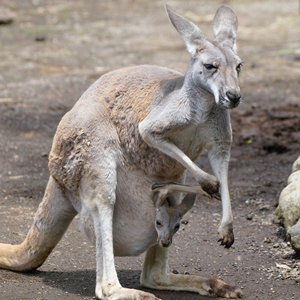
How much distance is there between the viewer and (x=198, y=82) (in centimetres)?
335

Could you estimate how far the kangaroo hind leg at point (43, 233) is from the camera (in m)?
3.96

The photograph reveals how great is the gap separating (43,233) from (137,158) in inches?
34.8

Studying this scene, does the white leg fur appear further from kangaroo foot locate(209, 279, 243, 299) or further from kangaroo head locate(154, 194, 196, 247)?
kangaroo head locate(154, 194, 196, 247)

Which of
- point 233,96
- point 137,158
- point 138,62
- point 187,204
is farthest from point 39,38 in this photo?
point 233,96

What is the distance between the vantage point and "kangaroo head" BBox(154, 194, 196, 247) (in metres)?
3.64

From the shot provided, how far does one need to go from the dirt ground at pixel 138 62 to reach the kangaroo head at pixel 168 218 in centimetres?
48

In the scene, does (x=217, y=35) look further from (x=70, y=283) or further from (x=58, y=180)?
(x=70, y=283)

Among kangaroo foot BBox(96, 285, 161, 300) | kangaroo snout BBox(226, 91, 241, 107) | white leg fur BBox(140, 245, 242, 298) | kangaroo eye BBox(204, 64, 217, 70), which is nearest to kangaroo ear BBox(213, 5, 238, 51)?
kangaroo eye BBox(204, 64, 217, 70)

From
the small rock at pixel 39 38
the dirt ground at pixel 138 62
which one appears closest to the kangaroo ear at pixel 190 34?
the dirt ground at pixel 138 62

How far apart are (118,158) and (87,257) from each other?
112 centimetres

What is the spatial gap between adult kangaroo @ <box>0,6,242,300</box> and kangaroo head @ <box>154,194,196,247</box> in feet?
0.31

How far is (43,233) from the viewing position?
13.1 ft

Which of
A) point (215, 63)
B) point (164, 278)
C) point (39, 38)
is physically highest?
point (215, 63)

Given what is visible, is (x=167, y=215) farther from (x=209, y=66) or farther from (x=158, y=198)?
(x=209, y=66)
